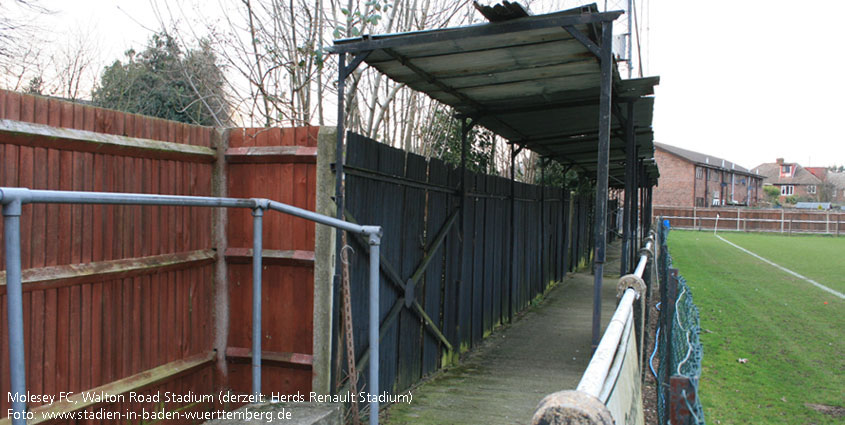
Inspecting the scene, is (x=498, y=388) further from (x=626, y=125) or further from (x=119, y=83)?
(x=119, y=83)

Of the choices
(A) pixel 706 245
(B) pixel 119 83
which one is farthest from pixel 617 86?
(A) pixel 706 245

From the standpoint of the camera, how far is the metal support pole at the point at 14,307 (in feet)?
6.12

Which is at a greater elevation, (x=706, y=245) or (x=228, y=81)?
(x=228, y=81)

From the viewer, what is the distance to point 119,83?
14.2 meters

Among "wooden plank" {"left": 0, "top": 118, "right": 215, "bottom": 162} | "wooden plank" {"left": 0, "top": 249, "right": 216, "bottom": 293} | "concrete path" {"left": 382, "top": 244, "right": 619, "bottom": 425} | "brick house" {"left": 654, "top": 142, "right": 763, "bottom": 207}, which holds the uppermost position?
"brick house" {"left": 654, "top": 142, "right": 763, "bottom": 207}

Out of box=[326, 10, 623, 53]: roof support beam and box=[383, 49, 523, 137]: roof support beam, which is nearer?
box=[326, 10, 623, 53]: roof support beam

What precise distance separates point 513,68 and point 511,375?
3291 millimetres

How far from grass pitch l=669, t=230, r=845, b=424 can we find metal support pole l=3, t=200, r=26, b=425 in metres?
5.72

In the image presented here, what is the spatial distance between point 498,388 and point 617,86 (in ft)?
10.8

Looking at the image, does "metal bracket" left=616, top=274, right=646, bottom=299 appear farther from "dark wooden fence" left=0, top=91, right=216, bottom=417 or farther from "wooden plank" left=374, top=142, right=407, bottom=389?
"dark wooden fence" left=0, top=91, right=216, bottom=417

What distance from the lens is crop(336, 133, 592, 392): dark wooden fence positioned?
477cm

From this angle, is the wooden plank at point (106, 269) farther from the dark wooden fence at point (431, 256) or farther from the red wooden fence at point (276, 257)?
the dark wooden fence at point (431, 256)

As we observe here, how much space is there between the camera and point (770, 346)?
28.5 feet

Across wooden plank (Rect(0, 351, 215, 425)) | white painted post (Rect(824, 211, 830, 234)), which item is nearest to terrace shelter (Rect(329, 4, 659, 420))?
wooden plank (Rect(0, 351, 215, 425))
